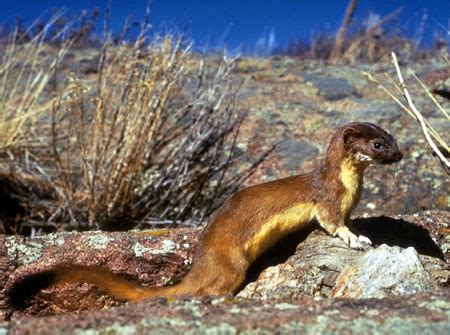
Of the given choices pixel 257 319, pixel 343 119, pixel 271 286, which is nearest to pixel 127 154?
pixel 343 119

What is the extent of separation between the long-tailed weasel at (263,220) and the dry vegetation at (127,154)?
4.40 ft

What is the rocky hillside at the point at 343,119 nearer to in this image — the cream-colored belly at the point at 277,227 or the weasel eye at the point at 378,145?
the weasel eye at the point at 378,145

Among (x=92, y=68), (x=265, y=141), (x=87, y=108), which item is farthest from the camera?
(x=92, y=68)

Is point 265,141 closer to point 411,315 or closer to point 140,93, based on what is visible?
point 140,93

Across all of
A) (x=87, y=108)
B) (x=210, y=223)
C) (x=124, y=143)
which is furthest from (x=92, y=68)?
(x=210, y=223)

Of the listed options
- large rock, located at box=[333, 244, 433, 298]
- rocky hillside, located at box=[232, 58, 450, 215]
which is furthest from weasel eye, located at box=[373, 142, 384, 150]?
rocky hillside, located at box=[232, 58, 450, 215]

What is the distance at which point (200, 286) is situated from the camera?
2.09m

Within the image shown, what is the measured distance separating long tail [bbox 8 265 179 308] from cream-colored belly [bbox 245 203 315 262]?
34 cm

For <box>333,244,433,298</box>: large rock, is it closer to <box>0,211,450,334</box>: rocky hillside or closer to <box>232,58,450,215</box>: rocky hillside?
<box>0,211,450,334</box>: rocky hillside

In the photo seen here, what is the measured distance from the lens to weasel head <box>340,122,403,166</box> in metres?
2.45

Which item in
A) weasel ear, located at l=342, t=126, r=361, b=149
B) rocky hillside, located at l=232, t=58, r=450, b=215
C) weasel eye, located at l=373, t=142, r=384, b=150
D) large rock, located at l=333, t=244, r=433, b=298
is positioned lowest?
large rock, located at l=333, t=244, r=433, b=298

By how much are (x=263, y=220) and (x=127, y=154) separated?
1.60 metres

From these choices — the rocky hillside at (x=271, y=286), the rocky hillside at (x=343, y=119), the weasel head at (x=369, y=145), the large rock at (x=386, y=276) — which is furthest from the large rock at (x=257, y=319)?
the rocky hillside at (x=343, y=119)

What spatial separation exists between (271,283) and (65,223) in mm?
2008
